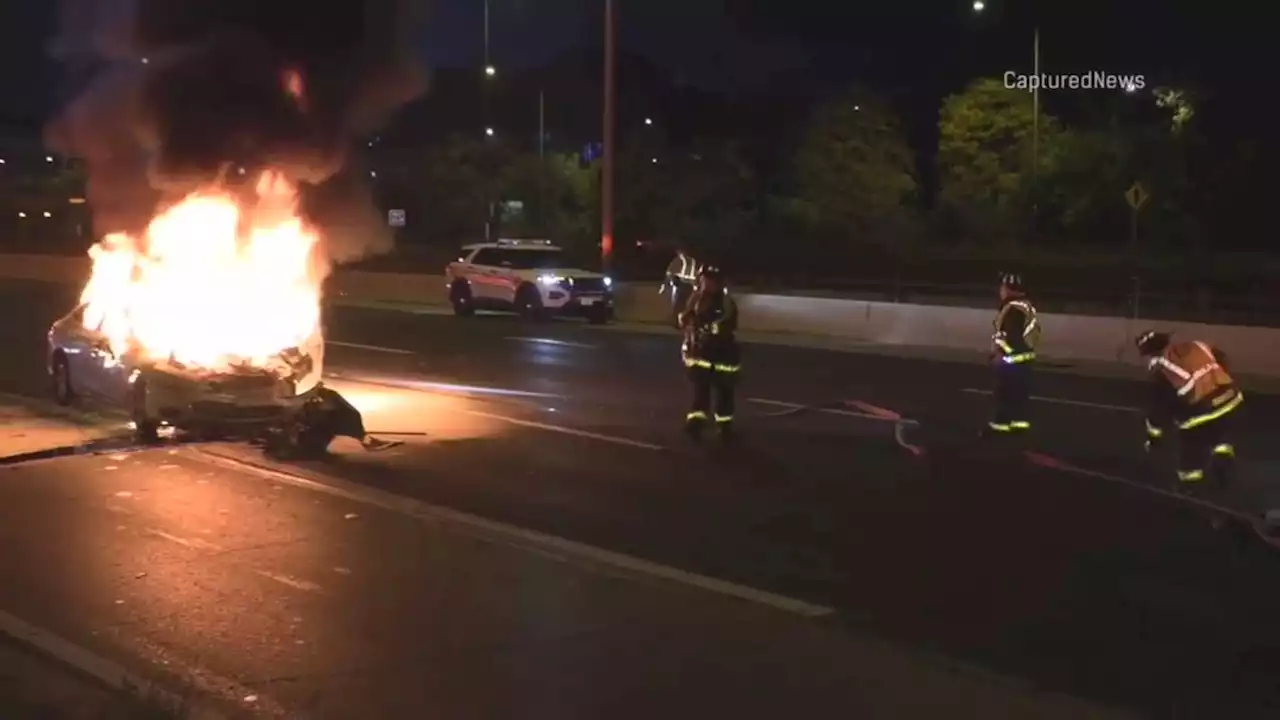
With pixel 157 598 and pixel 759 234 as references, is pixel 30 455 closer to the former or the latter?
pixel 157 598

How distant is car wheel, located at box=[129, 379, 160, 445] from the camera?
13.0 m

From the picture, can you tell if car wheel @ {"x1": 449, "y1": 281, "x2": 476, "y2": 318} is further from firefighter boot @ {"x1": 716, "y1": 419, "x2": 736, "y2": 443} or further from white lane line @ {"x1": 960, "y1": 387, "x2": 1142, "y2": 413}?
firefighter boot @ {"x1": 716, "y1": 419, "x2": 736, "y2": 443}

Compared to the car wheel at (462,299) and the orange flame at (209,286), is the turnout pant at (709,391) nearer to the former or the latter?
the orange flame at (209,286)

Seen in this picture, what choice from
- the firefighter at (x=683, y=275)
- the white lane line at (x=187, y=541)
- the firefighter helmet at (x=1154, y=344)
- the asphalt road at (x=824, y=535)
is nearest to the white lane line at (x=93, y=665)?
the asphalt road at (x=824, y=535)

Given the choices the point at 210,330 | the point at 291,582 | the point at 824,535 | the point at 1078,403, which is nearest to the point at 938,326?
the point at 1078,403

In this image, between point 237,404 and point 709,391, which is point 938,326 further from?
point 237,404

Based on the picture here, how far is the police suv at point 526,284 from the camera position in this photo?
3003 cm

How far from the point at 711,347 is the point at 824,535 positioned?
13.6ft

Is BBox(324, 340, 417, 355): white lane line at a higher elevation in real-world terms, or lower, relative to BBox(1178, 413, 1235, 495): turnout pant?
lower

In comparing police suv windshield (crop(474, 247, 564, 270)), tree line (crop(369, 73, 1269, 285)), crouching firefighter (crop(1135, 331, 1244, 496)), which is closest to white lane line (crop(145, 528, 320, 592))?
crouching firefighter (crop(1135, 331, 1244, 496))

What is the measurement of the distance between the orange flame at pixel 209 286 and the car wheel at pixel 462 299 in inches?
654

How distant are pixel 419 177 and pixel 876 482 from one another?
44.1 m

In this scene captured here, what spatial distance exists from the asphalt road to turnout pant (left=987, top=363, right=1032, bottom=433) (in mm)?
445

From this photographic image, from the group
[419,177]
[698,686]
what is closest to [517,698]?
[698,686]
